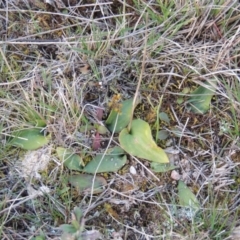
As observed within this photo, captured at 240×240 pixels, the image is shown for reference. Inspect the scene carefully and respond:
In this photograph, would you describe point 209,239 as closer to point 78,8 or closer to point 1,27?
point 78,8

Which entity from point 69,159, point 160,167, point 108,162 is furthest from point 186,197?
point 69,159

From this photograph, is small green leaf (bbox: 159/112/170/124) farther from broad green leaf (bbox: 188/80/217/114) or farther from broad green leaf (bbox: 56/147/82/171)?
broad green leaf (bbox: 56/147/82/171)

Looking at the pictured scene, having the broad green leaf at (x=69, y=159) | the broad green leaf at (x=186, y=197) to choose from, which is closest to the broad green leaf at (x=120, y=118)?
the broad green leaf at (x=69, y=159)

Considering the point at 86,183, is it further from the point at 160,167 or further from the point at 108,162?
the point at 160,167

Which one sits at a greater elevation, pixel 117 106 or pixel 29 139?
pixel 117 106

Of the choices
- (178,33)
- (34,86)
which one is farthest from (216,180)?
(34,86)
